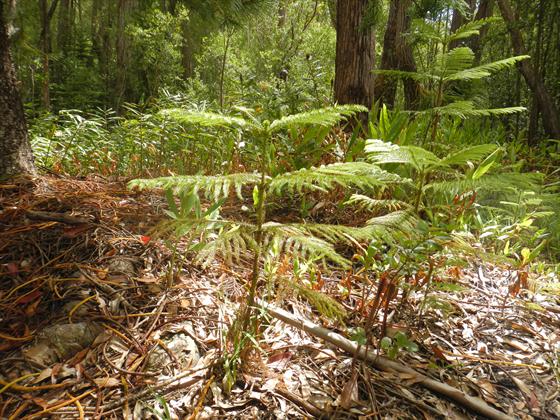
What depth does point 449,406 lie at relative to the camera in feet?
4.23

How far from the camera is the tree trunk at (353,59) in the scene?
369cm

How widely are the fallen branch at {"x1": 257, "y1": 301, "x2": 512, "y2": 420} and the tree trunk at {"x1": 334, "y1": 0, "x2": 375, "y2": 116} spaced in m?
2.87

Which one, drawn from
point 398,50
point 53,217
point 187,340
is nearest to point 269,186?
point 187,340

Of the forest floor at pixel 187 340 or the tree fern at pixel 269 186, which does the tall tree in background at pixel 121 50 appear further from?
the tree fern at pixel 269 186

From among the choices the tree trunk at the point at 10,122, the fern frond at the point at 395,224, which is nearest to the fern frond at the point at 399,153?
the fern frond at the point at 395,224

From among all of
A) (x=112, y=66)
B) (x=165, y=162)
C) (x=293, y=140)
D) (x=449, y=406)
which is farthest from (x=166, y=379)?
(x=112, y=66)

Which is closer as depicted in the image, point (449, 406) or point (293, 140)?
point (449, 406)

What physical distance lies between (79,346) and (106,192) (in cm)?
107

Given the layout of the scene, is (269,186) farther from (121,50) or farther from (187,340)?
(121,50)

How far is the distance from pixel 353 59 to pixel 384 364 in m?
3.19

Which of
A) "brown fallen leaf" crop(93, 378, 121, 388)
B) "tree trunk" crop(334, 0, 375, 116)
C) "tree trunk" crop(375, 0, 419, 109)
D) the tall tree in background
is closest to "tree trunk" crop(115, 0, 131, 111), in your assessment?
the tall tree in background

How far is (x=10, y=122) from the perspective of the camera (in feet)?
6.26

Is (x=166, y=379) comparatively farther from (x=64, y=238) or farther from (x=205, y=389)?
(x=64, y=238)

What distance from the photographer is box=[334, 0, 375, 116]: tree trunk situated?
3.69 metres
